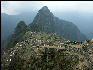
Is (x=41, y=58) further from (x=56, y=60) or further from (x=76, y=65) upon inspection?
(x=76, y=65)

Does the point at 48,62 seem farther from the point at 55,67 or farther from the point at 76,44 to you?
the point at 76,44

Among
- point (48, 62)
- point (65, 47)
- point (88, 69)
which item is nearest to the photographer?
point (88, 69)

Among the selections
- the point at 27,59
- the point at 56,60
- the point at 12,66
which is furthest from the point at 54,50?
the point at 12,66

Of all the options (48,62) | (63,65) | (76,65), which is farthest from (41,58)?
(76,65)

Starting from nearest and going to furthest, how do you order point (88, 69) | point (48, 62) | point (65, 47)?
point (88, 69) < point (48, 62) < point (65, 47)

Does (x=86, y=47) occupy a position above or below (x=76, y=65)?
above

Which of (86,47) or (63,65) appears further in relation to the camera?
(86,47)

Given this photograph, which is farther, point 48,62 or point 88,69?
Result: point 48,62

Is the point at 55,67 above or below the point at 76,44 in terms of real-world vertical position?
below
